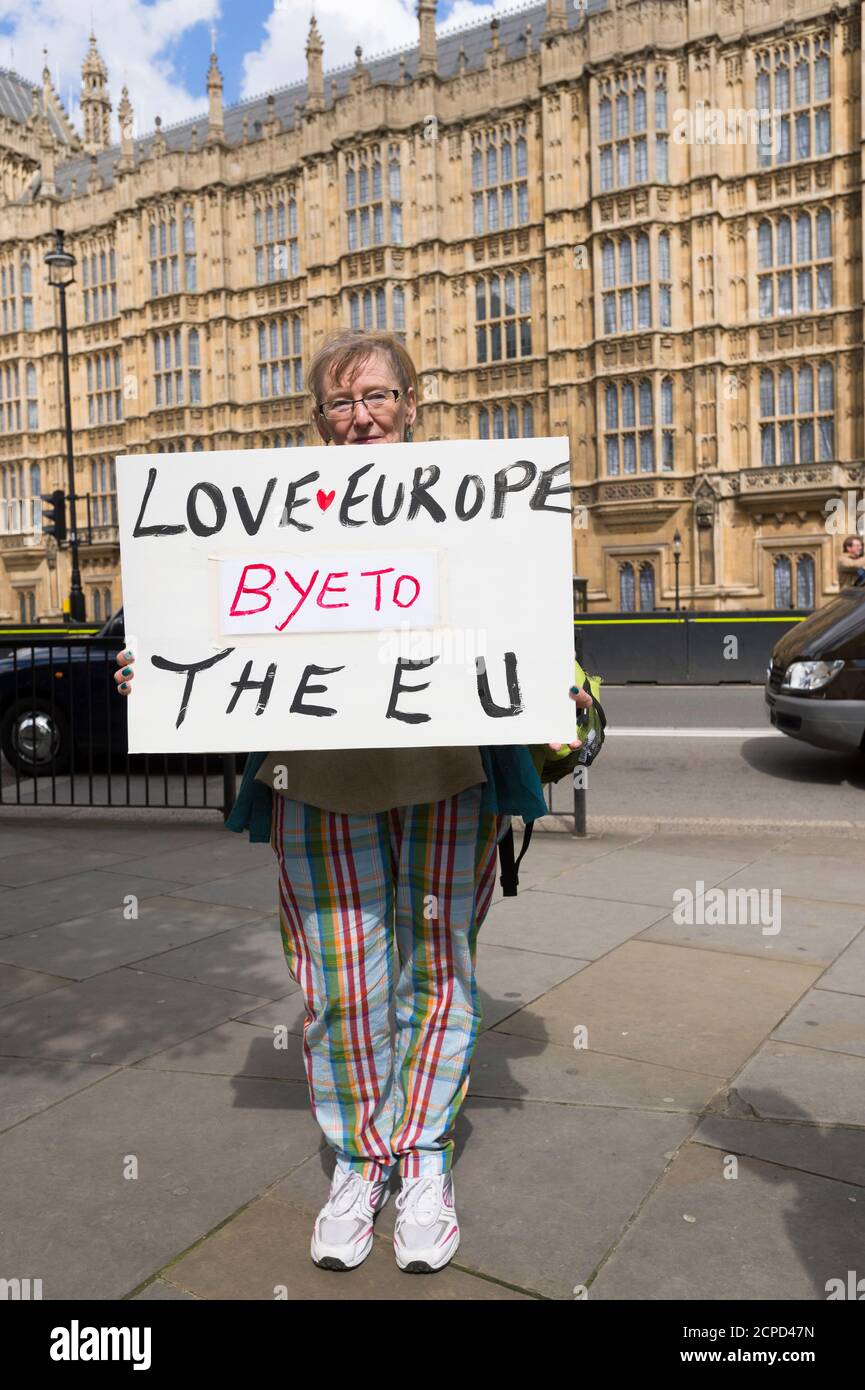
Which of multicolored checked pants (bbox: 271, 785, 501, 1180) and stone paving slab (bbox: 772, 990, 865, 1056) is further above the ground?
multicolored checked pants (bbox: 271, 785, 501, 1180)

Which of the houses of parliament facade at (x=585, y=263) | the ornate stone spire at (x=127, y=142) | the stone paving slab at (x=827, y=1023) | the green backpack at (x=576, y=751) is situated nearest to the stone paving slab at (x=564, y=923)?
the stone paving slab at (x=827, y=1023)

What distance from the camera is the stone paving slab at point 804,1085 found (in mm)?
2759

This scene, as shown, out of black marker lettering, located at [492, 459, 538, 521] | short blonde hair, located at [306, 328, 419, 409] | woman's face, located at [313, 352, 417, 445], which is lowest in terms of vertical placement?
black marker lettering, located at [492, 459, 538, 521]

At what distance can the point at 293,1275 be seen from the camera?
209 cm

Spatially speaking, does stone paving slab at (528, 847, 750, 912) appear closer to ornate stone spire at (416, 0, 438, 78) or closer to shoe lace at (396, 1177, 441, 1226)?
shoe lace at (396, 1177, 441, 1226)

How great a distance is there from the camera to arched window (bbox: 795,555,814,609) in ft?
104

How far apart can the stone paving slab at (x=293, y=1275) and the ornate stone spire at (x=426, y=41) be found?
3994cm

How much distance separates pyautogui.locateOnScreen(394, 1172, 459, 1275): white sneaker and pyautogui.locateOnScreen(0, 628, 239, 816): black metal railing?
575 centimetres

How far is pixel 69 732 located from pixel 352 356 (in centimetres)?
693

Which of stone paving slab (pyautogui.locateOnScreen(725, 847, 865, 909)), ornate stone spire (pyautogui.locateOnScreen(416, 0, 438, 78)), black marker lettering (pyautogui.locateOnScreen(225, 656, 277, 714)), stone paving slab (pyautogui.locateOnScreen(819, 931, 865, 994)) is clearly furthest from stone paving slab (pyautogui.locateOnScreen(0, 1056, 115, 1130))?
ornate stone spire (pyautogui.locateOnScreen(416, 0, 438, 78))

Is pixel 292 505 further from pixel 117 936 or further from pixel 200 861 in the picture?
pixel 200 861

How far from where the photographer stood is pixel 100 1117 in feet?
9.22

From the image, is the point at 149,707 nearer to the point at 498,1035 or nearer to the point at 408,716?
the point at 408,716

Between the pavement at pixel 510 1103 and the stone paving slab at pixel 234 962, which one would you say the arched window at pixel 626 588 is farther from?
the stone paving slab at pixel 234 962
